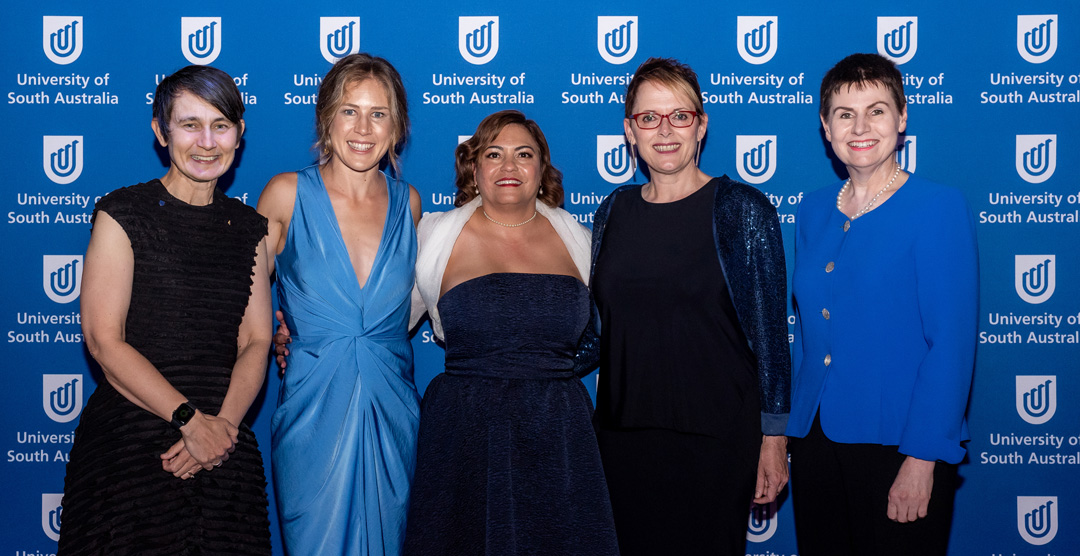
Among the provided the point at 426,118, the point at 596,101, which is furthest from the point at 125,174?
the point at 596,101

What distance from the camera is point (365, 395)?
2.43 meters

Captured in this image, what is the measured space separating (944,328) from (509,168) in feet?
4.72

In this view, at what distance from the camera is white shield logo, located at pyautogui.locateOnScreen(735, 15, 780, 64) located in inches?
127

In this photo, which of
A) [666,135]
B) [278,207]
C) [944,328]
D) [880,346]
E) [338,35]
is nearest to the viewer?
[944,328]

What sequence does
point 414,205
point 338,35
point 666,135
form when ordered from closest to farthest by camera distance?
point 666,135, point 414,205, point 338,35

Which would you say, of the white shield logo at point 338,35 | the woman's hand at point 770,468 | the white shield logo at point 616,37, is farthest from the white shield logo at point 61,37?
the woman's hand at point 770,468

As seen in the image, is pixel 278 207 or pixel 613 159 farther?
pixel 613 159

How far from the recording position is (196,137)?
2109 millimetres

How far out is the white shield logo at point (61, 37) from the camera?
10.5ft

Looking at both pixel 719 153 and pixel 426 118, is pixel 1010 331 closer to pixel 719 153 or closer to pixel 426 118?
pixel 719 153

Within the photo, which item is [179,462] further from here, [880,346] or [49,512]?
[880,346]

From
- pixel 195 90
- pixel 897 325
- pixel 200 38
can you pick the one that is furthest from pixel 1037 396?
pixel 200 38

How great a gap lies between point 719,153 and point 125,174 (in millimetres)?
2580

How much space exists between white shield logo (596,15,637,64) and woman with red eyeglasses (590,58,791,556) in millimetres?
834
